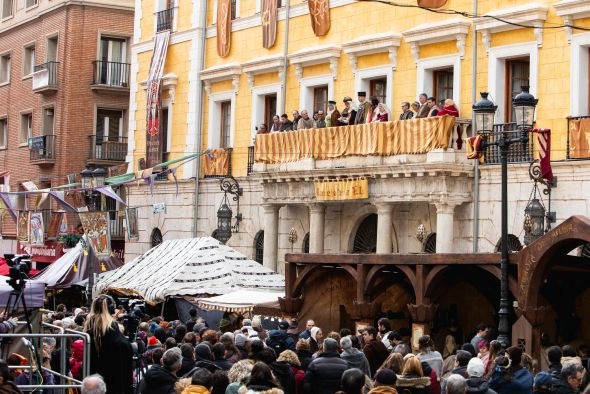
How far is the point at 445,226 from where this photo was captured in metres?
28.8

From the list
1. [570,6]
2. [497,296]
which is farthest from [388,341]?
[570,6]

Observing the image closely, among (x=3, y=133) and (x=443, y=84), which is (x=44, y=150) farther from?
(x=443, y=84)

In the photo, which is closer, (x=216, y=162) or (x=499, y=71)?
(x=499, y=71)

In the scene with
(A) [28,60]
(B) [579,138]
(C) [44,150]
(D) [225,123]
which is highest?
(A) [28,60]

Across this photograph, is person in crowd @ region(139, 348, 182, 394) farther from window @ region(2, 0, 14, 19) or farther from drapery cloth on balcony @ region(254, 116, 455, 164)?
window @ region(2, 0, 14, 19)

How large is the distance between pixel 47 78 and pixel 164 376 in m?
35.6

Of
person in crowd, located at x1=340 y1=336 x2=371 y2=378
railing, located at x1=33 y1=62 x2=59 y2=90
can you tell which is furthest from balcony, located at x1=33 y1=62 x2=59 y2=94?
person in crowd, located at x1=340 y1=336 x2=371 y2=378

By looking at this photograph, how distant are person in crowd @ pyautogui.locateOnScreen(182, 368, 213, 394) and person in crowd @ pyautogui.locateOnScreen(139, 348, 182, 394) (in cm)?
101

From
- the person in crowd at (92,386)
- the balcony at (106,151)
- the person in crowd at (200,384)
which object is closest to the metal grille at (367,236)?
the balcony at (106,151)

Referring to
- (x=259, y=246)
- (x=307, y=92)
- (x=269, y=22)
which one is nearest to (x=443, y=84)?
(x=307, y=92)

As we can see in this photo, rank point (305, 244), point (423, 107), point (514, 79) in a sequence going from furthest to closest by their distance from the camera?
point (305, 244)
point (423, 107)
point (514, 79)

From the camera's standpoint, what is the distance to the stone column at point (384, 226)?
30.3m

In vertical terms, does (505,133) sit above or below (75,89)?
below

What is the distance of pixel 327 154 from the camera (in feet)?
104
